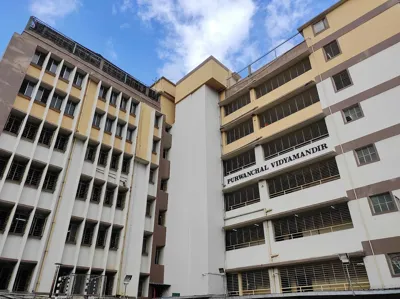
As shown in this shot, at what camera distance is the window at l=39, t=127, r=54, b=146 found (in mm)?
22953

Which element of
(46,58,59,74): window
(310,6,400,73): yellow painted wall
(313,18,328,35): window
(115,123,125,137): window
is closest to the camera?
(310,6,400,73): yellow painted wall

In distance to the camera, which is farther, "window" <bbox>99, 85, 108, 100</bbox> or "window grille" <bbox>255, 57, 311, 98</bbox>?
"window" <bbox>99, 85, 108, 100</bbox>

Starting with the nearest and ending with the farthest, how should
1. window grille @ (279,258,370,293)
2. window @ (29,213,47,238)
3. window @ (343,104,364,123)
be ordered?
window grille @ (279,258,370,293) < window @ (29,213,47,238) < window @ (343,104,364,123)

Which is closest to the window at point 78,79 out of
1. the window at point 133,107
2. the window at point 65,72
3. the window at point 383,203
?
the window at point 65,72

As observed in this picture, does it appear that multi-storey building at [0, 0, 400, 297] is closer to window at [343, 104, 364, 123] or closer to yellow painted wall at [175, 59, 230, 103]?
window at [343, 104, 364, 123]

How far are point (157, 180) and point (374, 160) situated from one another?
18072 mm

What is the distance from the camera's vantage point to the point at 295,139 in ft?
80.5

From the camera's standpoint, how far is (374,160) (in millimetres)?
18922

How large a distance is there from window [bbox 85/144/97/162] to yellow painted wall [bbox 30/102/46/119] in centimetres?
438

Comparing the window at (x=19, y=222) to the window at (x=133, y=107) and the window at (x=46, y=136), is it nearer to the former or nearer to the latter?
the window at (x=46, y=136)

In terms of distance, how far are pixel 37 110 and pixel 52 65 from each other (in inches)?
193

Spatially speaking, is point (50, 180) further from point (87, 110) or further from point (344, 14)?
point (344, 14)

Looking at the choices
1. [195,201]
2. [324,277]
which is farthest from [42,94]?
[324,277]

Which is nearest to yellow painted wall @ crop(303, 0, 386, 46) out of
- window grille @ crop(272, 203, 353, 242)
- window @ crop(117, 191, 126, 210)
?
window grille @ crop(272, 203, 353, 242)
